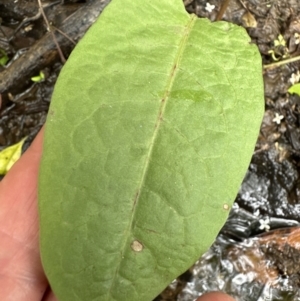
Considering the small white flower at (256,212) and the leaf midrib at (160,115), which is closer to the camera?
the leaf midrib at (160,115)

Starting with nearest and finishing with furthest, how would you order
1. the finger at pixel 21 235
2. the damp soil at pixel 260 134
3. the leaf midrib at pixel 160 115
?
the leaf midrib at pixel 160 115, the finger at pixel 21 235, the damp soil at pixel 260 134

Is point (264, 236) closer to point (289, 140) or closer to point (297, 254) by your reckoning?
point (297, 254)

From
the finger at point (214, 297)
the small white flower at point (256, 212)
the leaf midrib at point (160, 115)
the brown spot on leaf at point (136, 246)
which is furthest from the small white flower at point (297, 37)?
the brown spot on leaf at point (136, 246)

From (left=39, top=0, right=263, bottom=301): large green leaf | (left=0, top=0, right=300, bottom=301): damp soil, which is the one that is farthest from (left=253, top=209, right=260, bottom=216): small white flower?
(left=39, top=0, right=263, bottom=301): large green leaf

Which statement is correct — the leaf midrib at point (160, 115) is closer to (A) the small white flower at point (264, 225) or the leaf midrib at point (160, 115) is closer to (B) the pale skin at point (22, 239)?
(B) the pale skin at point (22, 239)

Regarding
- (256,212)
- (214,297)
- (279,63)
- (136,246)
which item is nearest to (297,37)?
(279,63)

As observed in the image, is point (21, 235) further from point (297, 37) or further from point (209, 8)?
point (297, 37)
